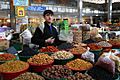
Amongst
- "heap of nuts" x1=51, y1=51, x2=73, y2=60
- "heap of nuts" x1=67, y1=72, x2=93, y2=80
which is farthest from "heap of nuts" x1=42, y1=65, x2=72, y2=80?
"heap of nuts" x1=51, y1=51, x2=73, y2=60

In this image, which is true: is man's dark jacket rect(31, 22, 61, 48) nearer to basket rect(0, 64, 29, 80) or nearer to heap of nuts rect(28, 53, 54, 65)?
heap of nuts rect(28, 53, 54, 65)

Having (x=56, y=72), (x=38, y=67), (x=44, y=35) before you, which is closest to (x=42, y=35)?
(x=44, y=35)

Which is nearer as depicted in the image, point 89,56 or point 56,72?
point 56,72

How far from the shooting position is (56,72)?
8.84 ft

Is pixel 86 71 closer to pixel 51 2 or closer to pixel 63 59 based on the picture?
pixel 63 59

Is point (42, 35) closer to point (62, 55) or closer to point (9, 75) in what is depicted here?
point (62, 55)

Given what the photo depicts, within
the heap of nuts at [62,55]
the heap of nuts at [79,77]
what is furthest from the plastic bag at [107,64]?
the heap of nuts at [62,55]

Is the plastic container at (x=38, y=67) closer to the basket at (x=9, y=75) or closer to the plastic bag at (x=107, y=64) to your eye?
the basket at (x=9, y=75)

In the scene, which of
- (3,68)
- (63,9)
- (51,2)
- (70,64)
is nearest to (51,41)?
(70,64)

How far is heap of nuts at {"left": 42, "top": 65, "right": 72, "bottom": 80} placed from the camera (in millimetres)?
2621

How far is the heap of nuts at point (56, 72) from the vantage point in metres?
2.62

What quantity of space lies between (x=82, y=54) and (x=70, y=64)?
1.46ft

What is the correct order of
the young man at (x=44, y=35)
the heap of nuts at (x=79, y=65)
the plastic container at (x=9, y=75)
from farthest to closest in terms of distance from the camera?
the young man at (x=44, y=35), the heap of nuts at (x=79, y=65), the plastic container at (x=9, y=75)

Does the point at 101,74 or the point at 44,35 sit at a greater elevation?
the point at 44,35
